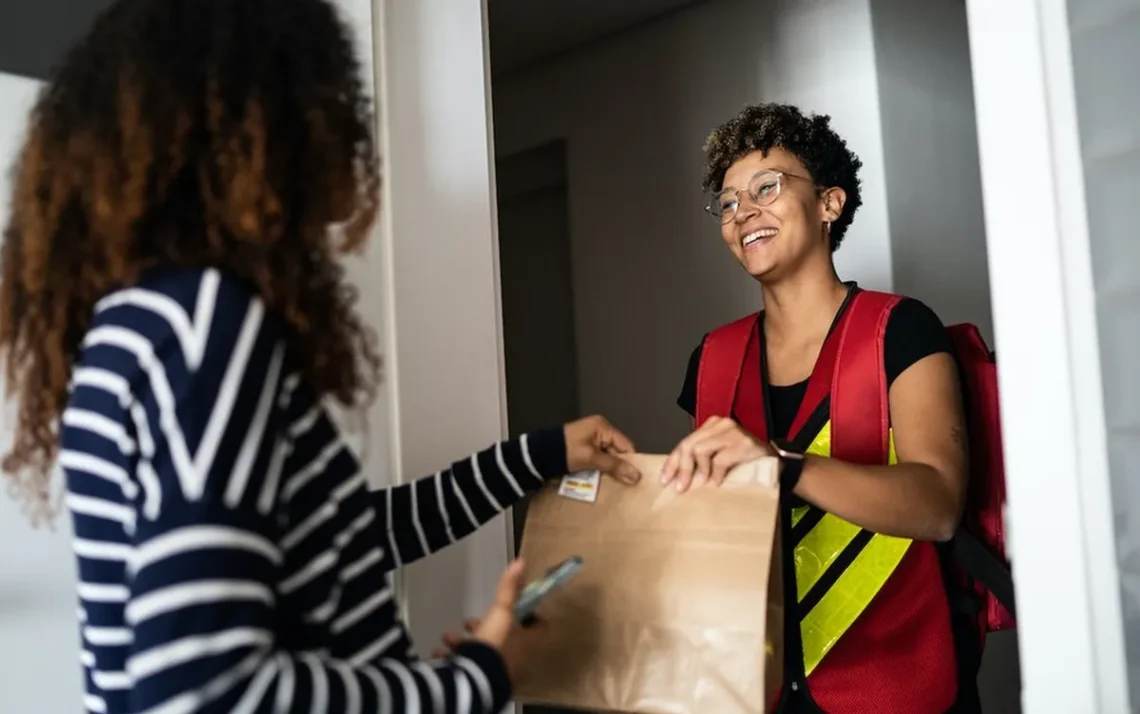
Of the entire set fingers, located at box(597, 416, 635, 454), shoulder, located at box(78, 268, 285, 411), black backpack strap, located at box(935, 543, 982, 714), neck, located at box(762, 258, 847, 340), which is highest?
neck, located at box(762, 258, 847, 340)

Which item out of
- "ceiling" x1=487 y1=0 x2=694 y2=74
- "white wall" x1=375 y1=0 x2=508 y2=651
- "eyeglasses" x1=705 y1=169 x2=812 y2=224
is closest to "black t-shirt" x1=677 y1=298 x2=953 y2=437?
"eyeglasses" x1=705 y1=169 x2=812 y2=224

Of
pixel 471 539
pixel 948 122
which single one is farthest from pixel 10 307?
pixel 948 122

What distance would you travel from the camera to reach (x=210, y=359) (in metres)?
0.51

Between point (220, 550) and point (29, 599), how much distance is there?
0.48m

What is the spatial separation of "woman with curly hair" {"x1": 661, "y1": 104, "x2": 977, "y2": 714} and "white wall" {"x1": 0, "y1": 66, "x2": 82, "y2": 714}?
1.97 ft

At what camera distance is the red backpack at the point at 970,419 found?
3.59ft

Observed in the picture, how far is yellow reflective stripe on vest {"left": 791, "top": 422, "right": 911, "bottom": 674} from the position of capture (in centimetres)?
109

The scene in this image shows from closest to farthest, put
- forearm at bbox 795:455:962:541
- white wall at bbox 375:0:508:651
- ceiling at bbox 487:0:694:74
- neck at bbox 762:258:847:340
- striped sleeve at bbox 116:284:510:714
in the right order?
striped sleeve at bbox 116:284:510:714, forearm at bbox 795:455:962:541, white wall at bbox 375:0:508:651, neck at bbox 762:258:847:340, ceiling at bbox 487:0:694:74

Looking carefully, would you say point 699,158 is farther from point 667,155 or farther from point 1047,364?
point 1047,364

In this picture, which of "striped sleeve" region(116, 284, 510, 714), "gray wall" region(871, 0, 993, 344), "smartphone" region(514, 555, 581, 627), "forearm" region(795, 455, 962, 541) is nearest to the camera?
"striped sleeve" region(116, 284, 510, 714)

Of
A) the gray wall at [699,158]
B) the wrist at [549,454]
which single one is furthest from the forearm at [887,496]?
the gray wall at [699,158]

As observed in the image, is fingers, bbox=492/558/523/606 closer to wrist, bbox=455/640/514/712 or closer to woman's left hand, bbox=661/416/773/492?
wrist, bbox=455/640/514/712

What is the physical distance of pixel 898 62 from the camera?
195cm

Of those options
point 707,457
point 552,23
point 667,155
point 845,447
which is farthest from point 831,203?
point 552,23
